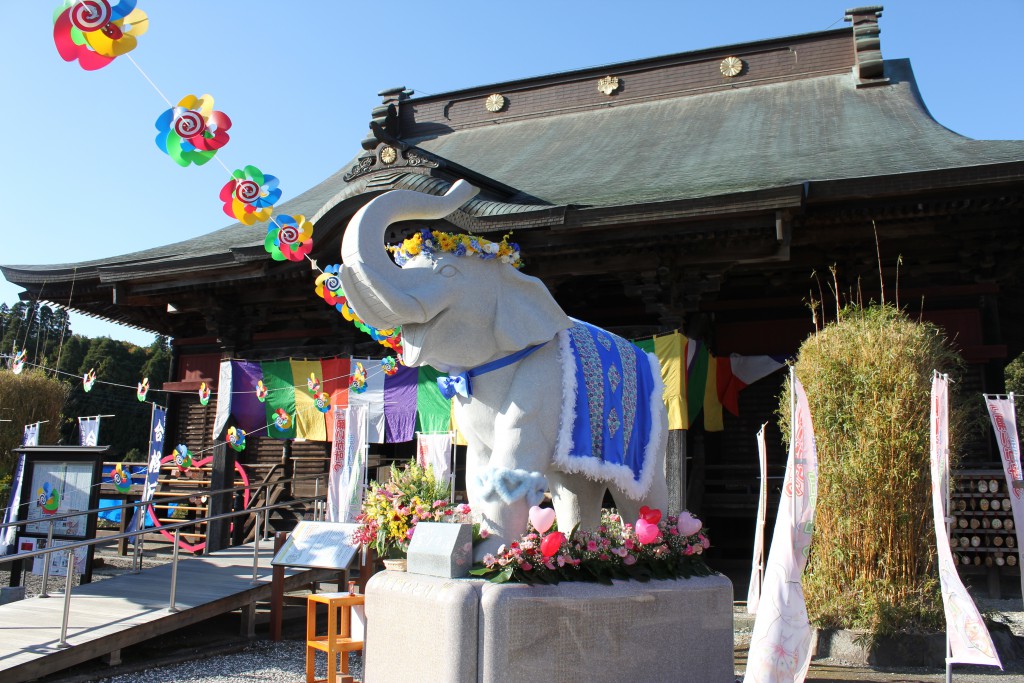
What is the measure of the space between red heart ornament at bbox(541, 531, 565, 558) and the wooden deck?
11.5 feet

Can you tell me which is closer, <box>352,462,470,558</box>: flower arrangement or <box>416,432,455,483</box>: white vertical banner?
<box>352,462,470,558</box>: flower arrangement

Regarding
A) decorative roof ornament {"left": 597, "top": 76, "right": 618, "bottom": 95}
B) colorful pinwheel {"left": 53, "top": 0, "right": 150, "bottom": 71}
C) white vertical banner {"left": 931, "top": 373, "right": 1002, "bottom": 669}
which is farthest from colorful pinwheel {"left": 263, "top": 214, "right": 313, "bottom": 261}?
decorative roof ornament {"left": 597, "top": 76, "right": 618, "bottom": 95}

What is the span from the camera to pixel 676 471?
7.86m

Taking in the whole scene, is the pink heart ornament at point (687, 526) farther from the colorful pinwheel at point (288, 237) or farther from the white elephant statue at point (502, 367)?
A: the colorful pinwheel at point (288, 237)

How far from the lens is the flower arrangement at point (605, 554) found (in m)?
3.60

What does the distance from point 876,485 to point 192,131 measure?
5.17 meters

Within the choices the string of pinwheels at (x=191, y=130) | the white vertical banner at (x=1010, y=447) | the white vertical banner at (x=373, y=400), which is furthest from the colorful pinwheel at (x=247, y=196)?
the white vertical banner at (x=1010, y=447)

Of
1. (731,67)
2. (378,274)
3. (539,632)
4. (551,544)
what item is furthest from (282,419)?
(731,67)

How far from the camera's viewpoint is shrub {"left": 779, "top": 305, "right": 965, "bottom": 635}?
5.32 m

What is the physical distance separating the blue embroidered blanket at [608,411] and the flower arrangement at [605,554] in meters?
0.29

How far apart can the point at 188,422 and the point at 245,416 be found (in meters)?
3.45

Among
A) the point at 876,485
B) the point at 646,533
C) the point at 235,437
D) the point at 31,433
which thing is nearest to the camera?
the point at 646,533

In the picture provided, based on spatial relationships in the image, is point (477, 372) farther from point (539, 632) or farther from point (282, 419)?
point (282, 419)

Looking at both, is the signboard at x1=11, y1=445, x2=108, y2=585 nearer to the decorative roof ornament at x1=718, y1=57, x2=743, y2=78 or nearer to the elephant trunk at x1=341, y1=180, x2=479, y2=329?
the elephant trunk at x1=341, y1=180, x2=479, y2=329
